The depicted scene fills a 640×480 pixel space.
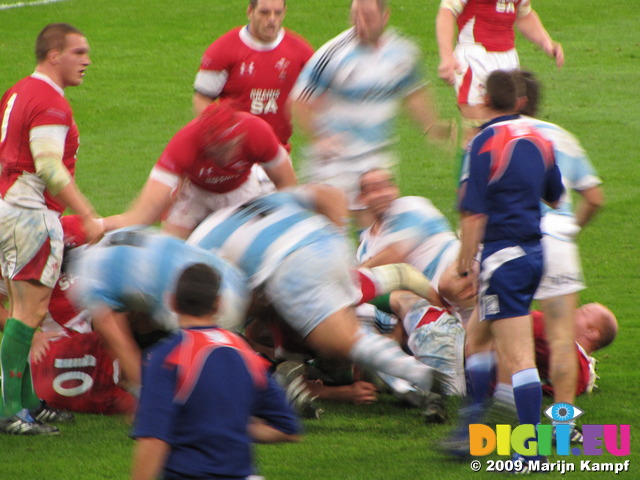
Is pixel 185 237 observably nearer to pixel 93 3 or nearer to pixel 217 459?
pixel 217 459

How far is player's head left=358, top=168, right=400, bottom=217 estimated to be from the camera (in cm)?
606

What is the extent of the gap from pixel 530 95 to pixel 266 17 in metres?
2.60

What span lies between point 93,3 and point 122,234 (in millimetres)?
15762

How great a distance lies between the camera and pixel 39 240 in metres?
5.34

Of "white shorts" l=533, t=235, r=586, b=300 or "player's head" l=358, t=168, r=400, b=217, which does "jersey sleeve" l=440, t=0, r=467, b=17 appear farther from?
"white shorts" l=533, t=235, r=586, b=300

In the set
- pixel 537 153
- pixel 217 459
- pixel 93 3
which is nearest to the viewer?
pixel 217 459

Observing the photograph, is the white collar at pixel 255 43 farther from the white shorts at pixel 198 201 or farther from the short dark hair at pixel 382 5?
the white shorts at pixel 198 201

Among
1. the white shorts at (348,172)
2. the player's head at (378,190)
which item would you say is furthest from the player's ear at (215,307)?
the white shorts at (348,172)

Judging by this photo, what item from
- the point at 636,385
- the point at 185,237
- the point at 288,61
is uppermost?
the point at 288,61

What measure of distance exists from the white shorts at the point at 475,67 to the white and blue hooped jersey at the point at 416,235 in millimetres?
2405

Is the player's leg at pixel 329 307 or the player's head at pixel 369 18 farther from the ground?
the player's head at pixel 369 18

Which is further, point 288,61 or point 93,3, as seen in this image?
point 93,3

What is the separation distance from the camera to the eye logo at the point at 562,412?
5.04 metres

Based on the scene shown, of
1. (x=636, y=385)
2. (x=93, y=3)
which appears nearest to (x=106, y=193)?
(x=636, y=385)
